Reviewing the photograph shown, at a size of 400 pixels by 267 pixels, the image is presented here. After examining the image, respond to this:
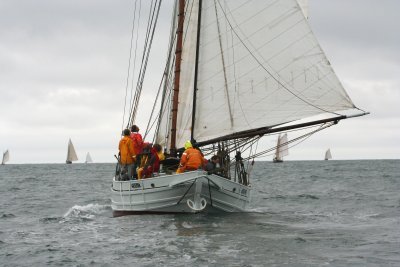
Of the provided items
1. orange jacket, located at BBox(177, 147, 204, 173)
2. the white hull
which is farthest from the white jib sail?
orange jacket, located at BBox(177, 147, 204, 173)

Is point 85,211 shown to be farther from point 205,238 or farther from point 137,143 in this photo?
point 205,238

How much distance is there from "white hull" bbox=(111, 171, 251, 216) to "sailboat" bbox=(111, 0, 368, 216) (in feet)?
0.10

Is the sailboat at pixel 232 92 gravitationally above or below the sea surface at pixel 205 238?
above

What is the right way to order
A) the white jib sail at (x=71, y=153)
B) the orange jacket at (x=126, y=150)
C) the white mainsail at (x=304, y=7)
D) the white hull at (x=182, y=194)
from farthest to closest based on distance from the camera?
the white jib sail at (x=71, y=153) → the orange jacket at (x=126, y=150) → the white mainsail at (x=304, y=7) → the white hull at (x=182, y=194)

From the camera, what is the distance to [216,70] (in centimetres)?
2217

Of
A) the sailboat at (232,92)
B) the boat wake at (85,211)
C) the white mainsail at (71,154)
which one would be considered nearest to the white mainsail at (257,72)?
the sailboat at (232,92)

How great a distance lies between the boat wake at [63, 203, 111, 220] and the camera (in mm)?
23969

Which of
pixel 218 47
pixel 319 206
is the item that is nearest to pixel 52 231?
pixel 218 47

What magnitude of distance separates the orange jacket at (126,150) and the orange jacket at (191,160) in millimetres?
2518

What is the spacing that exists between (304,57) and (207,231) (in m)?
6.63

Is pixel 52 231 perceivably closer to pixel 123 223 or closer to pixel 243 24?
pixel 123 223

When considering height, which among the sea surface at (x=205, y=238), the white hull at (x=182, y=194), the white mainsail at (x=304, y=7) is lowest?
the sea surface at (x=205, y=238)

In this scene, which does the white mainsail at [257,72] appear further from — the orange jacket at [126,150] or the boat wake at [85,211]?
the boat wake at [85,211]

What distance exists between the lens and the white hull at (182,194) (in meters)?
20.1
